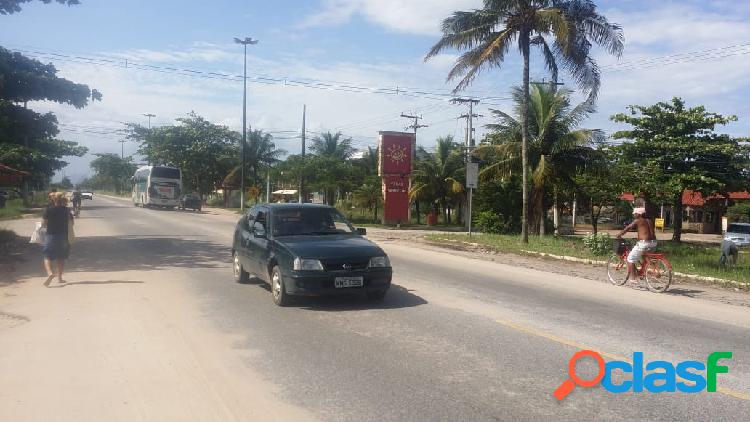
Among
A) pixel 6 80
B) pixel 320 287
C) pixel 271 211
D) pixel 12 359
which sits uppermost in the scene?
pixel 6 80

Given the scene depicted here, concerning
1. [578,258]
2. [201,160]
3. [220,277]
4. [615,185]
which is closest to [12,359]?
[220,277]

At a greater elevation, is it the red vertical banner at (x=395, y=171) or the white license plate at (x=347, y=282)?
the red vertical banner at (x=395, y=171)

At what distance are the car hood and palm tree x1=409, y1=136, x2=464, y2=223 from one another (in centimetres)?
3090

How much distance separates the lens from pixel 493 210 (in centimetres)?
3497

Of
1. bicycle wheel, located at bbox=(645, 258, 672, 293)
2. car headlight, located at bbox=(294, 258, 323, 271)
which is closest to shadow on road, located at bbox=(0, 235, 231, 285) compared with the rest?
car headlight, located at bbox=(294, 258, 323, 271)

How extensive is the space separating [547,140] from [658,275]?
18160mm

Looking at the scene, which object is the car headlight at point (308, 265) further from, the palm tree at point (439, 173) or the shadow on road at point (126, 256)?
the palm tree at point (439, 173)

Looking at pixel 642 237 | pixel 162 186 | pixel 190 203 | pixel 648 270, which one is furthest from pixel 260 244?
pixel 190 203

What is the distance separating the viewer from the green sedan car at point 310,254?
8.51m

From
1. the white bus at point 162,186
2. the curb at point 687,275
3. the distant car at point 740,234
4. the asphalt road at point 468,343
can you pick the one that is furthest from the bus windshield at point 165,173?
the distant car at point 740,234

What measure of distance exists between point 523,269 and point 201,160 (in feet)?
164

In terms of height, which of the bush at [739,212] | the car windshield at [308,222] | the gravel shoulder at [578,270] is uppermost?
the bush at [739,212]

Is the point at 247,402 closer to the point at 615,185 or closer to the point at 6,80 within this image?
the point at 6,80

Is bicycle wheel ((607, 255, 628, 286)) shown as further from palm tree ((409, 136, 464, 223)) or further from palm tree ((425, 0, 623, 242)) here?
palm tree ((409, 136, 464, 223))
